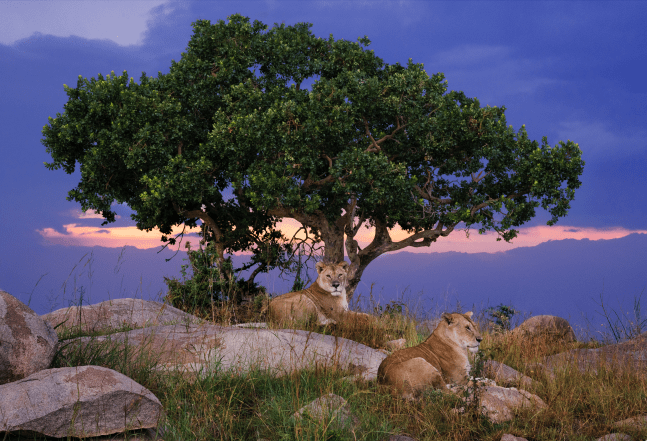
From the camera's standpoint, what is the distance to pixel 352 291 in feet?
63.5

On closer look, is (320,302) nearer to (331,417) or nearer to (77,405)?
(331,417)

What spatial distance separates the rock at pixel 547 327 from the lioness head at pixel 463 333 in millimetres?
7659

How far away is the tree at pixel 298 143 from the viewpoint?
16141 millimetres

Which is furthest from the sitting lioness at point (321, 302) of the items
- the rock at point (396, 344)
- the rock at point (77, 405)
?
the rock at point (77, 405)

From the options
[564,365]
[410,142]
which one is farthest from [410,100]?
[564,365]

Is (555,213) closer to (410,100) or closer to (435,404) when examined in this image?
(410,100)

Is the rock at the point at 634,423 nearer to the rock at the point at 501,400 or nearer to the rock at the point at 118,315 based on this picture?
the rock at the point at 501,400

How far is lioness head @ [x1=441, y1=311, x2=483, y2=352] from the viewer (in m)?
7.53

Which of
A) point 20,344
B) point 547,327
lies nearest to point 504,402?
point 20,344

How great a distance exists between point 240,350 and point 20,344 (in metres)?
3.31

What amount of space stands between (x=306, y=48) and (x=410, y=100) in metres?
4.33

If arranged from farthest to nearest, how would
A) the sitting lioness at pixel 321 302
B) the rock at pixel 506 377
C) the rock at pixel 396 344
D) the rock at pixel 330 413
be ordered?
the sitting lioness at pixel 321 302, the rock at pixel 396 344, the rock at pixel 506 377, the rock at pixel 330 413

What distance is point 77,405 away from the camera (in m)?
5.46

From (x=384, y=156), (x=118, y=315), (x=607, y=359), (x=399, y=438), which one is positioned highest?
(x=384, y=156)
